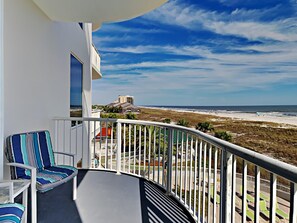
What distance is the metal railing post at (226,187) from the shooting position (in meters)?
1.55

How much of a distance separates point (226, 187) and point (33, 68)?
9.96 feet

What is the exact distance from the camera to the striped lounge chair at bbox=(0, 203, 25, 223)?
140 centimetres

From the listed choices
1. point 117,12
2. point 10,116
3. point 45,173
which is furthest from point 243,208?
point 117,12

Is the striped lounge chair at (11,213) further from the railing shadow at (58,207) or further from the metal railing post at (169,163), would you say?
the metal railing post at (169,163)

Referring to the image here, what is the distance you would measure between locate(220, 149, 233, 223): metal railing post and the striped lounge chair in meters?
1.40

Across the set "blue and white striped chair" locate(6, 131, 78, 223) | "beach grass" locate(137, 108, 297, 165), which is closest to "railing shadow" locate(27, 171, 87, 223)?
"blue and white striped chair" locate(6, 131, 78, 223)

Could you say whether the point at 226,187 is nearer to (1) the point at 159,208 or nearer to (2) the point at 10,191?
(1) the point at 159,208

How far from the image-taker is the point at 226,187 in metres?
1.58

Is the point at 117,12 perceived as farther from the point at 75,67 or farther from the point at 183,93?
the point at 183,93

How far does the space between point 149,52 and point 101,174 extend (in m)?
28.4

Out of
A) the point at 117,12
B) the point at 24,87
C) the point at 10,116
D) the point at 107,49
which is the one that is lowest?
the point at 10,116

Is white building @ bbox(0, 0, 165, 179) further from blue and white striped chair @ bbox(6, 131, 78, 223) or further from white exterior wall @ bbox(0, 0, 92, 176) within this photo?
blue and white striped chair @ bbox(6, 131, 78, 223)

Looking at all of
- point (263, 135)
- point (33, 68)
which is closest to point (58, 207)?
point (33, 68)

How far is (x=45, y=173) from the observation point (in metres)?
2.57
